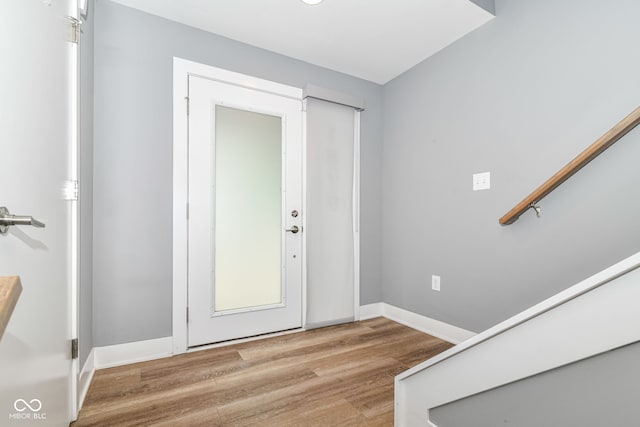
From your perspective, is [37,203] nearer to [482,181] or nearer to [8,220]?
[8,220]

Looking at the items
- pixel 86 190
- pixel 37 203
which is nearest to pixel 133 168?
pixel 86 190

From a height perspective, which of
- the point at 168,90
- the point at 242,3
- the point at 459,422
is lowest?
the point at 459,422

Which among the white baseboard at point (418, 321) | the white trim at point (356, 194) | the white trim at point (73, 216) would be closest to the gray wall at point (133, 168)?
the white trim at point (73, 216)

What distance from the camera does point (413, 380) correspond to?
1.12 metres

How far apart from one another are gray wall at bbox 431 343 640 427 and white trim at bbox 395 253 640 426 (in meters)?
0.03

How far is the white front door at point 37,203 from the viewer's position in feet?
2.80

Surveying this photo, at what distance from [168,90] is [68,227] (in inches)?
47.2

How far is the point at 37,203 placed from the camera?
1046 millimetres

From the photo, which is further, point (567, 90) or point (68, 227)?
point (567, 90)

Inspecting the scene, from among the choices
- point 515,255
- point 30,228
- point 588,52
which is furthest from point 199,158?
point 588,52

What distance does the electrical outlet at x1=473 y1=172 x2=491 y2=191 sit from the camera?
216cm

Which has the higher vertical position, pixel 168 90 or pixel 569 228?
pixel 168 90

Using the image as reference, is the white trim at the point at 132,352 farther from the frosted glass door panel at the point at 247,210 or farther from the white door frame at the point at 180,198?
the frosted glass door panel at the point at 247,210

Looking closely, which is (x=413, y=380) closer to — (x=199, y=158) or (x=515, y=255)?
(x=515, y=255)
